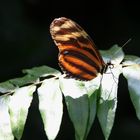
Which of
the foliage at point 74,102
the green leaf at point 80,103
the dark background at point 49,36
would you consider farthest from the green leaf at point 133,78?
the dark background at point 49,36

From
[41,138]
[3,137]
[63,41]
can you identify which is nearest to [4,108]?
[3,137]

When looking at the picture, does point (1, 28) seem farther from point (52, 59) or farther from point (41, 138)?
point (41, 138)

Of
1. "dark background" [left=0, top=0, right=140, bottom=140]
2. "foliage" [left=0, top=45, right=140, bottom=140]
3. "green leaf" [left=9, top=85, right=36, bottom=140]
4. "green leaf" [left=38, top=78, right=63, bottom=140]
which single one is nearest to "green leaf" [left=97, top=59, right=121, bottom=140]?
"foliage" [left=0, top=45, right=140, bottom=140]

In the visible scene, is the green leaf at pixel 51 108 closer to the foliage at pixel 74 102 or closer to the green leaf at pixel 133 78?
the foliage at pixel 74 102

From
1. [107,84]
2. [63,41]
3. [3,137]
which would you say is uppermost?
[63,41]

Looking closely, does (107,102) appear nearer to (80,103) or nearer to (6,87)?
(80,103)

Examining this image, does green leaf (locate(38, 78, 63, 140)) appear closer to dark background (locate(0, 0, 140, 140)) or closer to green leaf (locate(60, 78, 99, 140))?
green leaf (locate(60, 78, 99, 140))
